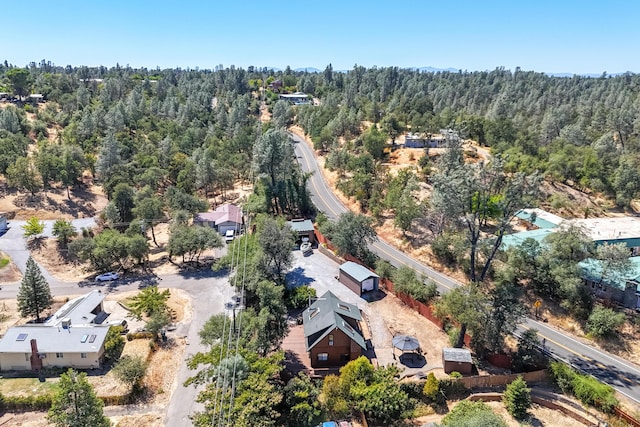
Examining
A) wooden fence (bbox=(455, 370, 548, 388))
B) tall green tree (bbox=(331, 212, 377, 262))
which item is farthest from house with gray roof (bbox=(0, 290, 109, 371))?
wooden fence (bbox=(455, 370, 548, 388))

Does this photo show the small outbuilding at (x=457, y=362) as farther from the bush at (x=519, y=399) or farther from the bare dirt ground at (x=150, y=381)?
the bare dirt ground at (x=150, y=381)

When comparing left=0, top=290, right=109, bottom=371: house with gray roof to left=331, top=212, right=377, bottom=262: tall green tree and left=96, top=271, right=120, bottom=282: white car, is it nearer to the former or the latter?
left=96, top=271, right=120, bottom=282: white car

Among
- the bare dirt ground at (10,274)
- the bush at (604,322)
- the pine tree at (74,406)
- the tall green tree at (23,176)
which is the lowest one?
the bare dirt ground at (10,274)

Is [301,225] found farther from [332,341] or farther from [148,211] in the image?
[332,341]

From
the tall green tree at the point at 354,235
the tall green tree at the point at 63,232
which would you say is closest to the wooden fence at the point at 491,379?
the tall green tree at the point at 354,235

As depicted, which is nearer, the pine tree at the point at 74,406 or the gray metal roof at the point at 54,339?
the pine tree at the point at 74,406

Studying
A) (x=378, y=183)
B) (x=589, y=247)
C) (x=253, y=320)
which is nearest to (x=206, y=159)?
(x=378, y=183)
